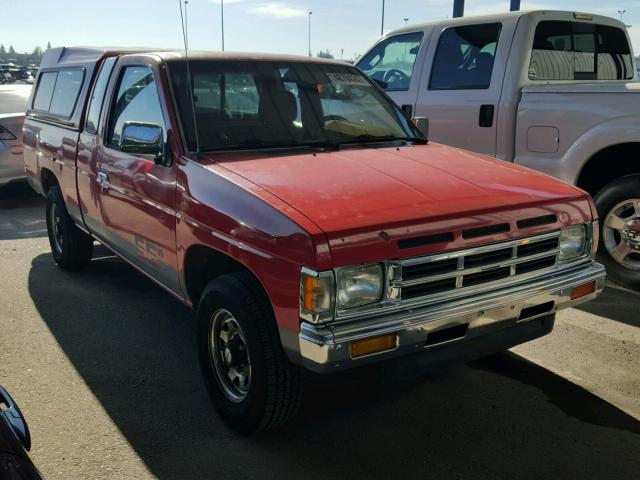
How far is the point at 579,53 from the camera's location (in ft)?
20.4

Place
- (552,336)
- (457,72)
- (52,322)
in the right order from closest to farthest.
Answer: (552,336) < (52,322) < (457,72)

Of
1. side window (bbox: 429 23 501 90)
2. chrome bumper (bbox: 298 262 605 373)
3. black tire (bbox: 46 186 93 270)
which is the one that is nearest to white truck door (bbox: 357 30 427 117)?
side window (bbox: 429 23 501 90)

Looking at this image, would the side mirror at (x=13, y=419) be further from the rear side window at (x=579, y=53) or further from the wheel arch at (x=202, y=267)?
the rear side window at (x=579, y=53)

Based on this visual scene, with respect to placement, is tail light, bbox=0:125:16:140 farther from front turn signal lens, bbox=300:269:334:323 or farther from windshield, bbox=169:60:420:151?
front turn signal lens, bbox=300:269:334:323

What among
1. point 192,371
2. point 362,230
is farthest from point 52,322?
point 362,230

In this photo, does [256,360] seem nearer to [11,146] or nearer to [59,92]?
[59,92]

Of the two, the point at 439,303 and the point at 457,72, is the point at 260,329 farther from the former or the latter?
the point at 457,72

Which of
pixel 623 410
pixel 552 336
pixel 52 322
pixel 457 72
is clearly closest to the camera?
pixel 623 410

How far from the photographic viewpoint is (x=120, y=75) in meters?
4.43

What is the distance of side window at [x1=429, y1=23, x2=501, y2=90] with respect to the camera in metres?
5.95

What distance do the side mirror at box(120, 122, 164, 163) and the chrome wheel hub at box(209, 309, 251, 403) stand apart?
101cm

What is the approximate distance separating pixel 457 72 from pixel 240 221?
159 inches

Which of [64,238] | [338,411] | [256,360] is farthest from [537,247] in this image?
[64,238]

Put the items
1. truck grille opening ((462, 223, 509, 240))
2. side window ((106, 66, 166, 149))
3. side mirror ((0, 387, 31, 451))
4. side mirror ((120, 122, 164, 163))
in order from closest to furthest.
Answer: side mirror ((0, 387, 31, 451))
truck grille opening ((462, 223, 509, 240))
side mirror ((120, 122, 164, 163))
side window ((106, 66, 166, 149))
